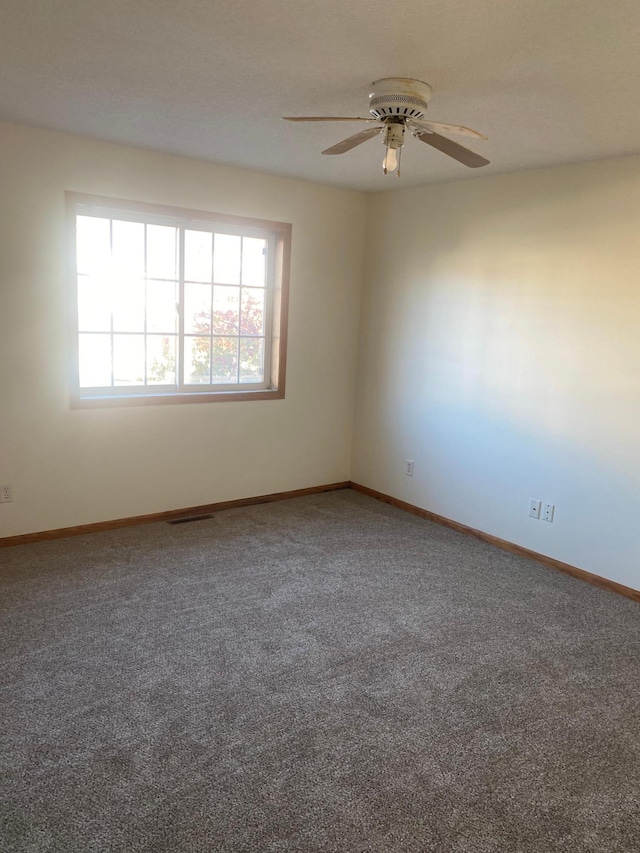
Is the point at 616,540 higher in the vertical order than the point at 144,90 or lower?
lower

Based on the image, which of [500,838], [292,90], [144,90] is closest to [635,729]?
[500,838]

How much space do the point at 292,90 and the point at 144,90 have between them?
64 cm

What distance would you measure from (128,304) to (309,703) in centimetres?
274

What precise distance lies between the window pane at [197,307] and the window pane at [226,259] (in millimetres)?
135

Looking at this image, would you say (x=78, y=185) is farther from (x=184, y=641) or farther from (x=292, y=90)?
(x=184, y=641)

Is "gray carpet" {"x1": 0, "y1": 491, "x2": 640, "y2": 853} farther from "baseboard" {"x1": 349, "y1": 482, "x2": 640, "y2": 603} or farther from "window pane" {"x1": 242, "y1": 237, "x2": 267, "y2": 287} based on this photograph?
"window pane" {"x1": 242, "y1": 237, "x2": 267, "y2": 287}

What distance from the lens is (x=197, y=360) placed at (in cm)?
429

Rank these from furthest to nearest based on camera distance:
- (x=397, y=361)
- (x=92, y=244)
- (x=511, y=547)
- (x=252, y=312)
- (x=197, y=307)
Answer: (x=397, y=361) → (x=252, y=312) → (x=197, y=307) → (x=511, y=547) → (x=92, y=244)

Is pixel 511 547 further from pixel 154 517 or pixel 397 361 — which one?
pixel 154 517

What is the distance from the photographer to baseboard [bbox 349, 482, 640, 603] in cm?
342

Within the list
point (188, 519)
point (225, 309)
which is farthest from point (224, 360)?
point (188, 519)

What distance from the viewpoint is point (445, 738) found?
7.07ft

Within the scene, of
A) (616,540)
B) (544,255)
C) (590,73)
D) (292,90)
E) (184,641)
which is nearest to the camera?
(590,73)

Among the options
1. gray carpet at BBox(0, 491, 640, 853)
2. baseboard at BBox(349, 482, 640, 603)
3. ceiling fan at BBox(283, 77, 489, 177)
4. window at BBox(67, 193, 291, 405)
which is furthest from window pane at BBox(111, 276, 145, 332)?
baseboard at BBox(349, 482, 640, 603)
